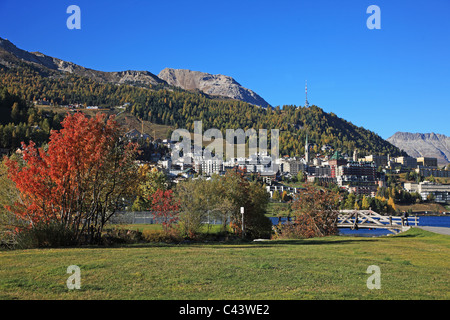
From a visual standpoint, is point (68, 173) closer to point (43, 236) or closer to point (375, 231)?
point (43, 236)

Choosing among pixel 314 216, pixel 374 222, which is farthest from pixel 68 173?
pixel 374 222

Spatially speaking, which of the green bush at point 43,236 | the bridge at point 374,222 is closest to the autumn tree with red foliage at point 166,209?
the green bush at point 43,236

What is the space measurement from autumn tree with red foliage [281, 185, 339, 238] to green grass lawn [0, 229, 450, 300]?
685 inches

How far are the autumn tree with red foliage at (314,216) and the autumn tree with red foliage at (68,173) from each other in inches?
652

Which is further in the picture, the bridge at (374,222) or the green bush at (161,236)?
the bridge at (374,222)

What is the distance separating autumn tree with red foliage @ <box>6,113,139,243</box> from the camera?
16.8 meters

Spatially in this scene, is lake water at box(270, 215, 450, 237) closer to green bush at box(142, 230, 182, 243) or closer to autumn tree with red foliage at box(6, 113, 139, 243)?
green bush at box(142, 230, 182, 243)

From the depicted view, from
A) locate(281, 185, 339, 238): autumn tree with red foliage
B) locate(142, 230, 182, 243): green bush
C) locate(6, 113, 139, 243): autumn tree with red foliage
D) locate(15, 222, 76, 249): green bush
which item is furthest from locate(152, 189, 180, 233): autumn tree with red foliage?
locate(15, 222, 76, 249): green bush

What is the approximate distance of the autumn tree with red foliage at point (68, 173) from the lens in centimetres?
1680

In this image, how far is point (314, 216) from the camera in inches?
1219

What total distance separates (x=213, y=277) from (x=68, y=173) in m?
10.7

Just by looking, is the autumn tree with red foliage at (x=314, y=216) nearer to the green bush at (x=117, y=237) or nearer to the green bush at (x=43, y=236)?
the green bush at (x=117, y=237)

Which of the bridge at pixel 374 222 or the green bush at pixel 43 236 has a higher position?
the green bush at pixel 43 236

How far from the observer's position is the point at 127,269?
10.0 m
